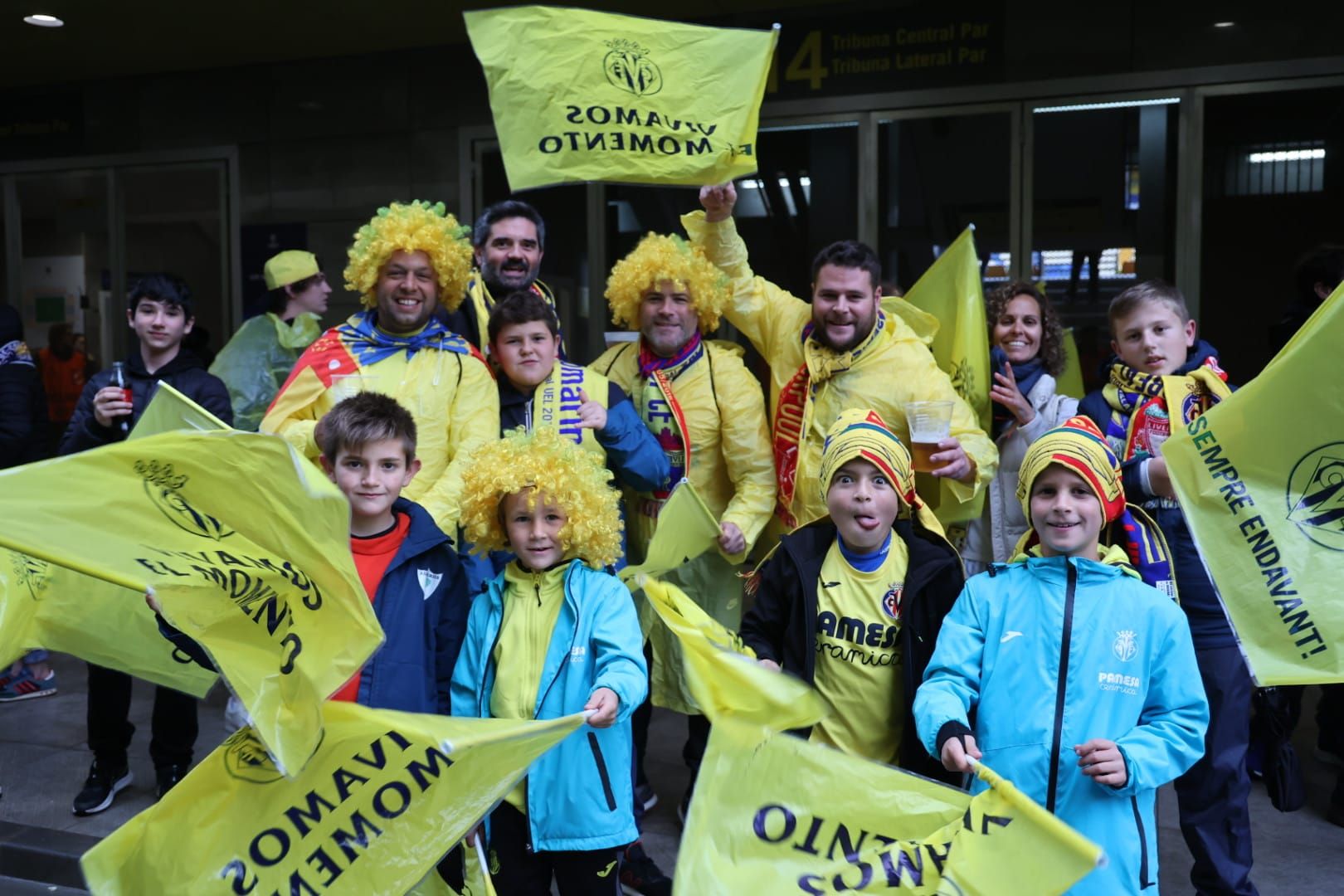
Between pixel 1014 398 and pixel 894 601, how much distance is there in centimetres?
146

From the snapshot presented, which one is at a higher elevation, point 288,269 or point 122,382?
point 288,269

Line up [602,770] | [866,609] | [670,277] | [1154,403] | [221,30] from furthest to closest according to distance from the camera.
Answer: [221,30] < [670,277] < [1154,403] < [866,609] < [602,770]

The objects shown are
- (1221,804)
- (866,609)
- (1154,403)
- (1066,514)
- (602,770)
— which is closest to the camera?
(1066,514)

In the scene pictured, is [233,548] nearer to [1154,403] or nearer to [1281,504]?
[1281,504]

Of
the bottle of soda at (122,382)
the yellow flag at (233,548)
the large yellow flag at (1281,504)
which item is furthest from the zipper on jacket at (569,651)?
the bottle of soda at (122,382)

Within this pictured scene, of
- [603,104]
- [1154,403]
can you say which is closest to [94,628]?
[603,104]

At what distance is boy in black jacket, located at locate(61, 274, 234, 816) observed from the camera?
4.96 meters

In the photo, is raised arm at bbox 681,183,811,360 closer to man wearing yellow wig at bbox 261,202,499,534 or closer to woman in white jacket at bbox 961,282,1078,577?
woman in white jacket at bbox 961,282,1078,577

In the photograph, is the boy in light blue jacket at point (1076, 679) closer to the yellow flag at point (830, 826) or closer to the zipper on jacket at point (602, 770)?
the yellow flag at point (830, 826)

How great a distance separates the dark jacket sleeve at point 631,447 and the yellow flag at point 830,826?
1726 mm

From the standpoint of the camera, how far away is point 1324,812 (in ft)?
16.0

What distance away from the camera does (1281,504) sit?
3.10m

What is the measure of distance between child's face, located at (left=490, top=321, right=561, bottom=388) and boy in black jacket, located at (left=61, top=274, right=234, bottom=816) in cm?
144

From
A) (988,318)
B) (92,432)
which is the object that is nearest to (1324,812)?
A: (988,318)
